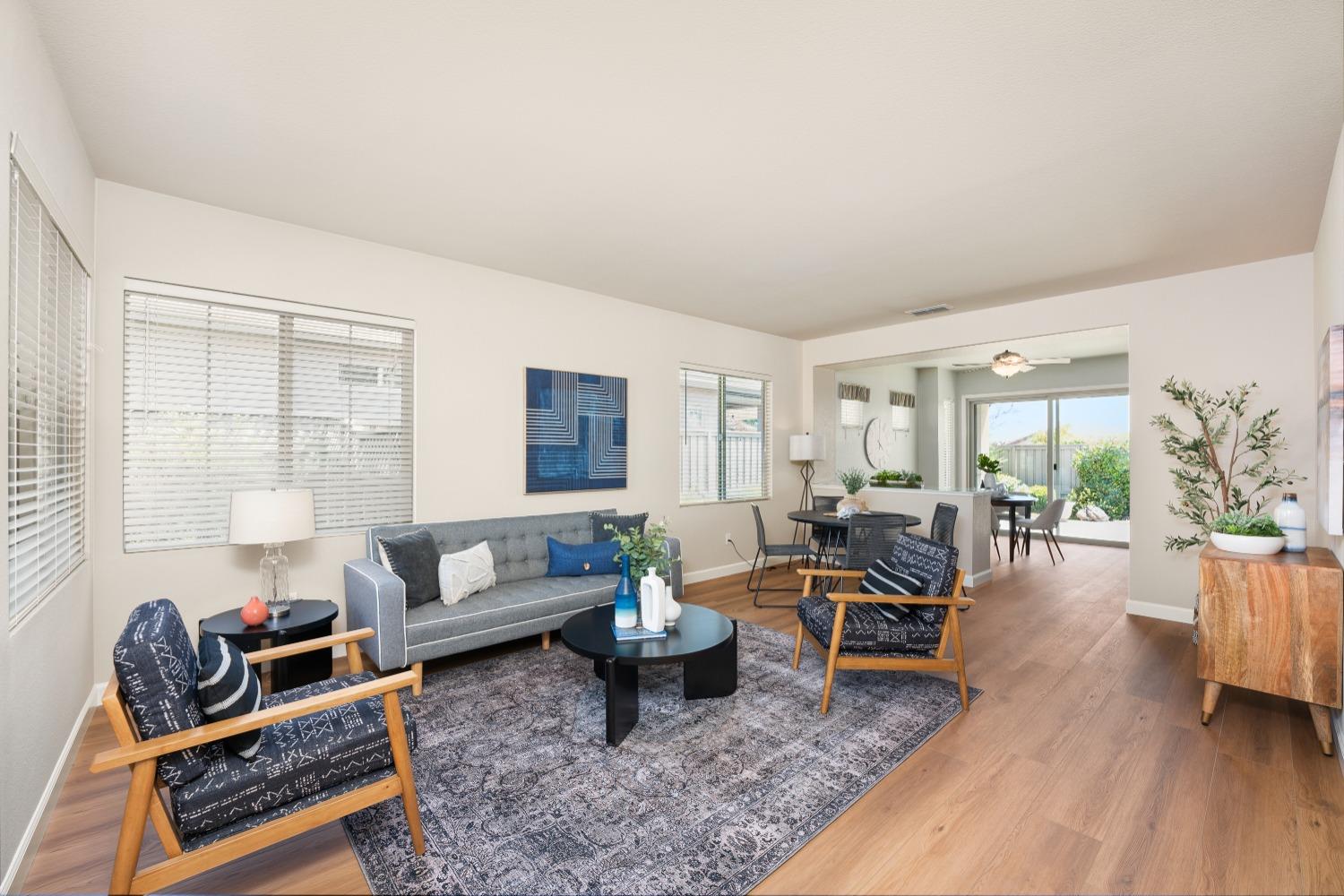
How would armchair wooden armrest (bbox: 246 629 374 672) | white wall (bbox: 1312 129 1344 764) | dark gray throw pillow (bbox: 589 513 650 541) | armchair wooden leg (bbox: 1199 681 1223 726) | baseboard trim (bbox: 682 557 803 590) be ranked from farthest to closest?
baseboard trim (bbox: 682 557 803 590), dark gray throw pillow (bbox: 589 513 650 541), armchair wooden leg (bbox: 1199 681 1223 726), white wall (bbox: 1312 129 1344 764), armchair wooden armrest (bbox: 246 629 374 672)

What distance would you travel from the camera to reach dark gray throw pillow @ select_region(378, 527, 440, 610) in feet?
11.9

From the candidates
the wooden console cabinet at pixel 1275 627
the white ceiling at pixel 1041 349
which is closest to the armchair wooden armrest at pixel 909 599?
the wooden console cabinet at pixel 1275 627

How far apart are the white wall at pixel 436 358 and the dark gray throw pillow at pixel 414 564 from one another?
1.55 feet

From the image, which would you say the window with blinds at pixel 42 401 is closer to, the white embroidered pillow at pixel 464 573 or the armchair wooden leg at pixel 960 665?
the white embroidered pillow at pixel 464 573

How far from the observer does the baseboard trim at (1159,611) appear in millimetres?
4719

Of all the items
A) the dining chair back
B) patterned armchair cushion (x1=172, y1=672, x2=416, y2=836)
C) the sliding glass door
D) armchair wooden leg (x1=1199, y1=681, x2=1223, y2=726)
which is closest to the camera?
patterned armchair cushion (x1=172, y1=672, x2=416, y2=836)

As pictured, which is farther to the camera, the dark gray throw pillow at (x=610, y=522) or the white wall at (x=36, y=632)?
the dark gray throw pillow at (x=610, y=522)

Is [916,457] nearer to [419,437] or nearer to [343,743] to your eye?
[419,437]

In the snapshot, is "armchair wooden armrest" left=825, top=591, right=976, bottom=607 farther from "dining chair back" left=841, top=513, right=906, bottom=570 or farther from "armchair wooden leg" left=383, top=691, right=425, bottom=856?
"armchair wooden leg" left=383, top=691, right=425, bottom=856

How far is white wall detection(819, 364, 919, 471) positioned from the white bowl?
520cm

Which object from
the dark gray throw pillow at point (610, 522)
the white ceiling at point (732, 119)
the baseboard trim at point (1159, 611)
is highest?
the white ceiling at point (732, 119)

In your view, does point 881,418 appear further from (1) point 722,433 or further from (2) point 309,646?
(2) point 309,646

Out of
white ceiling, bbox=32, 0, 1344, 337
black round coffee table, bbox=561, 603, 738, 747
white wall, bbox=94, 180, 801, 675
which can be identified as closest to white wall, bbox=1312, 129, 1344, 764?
white ceiling, bbox=32, 0, 1344, 337

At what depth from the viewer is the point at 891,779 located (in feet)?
8.15
